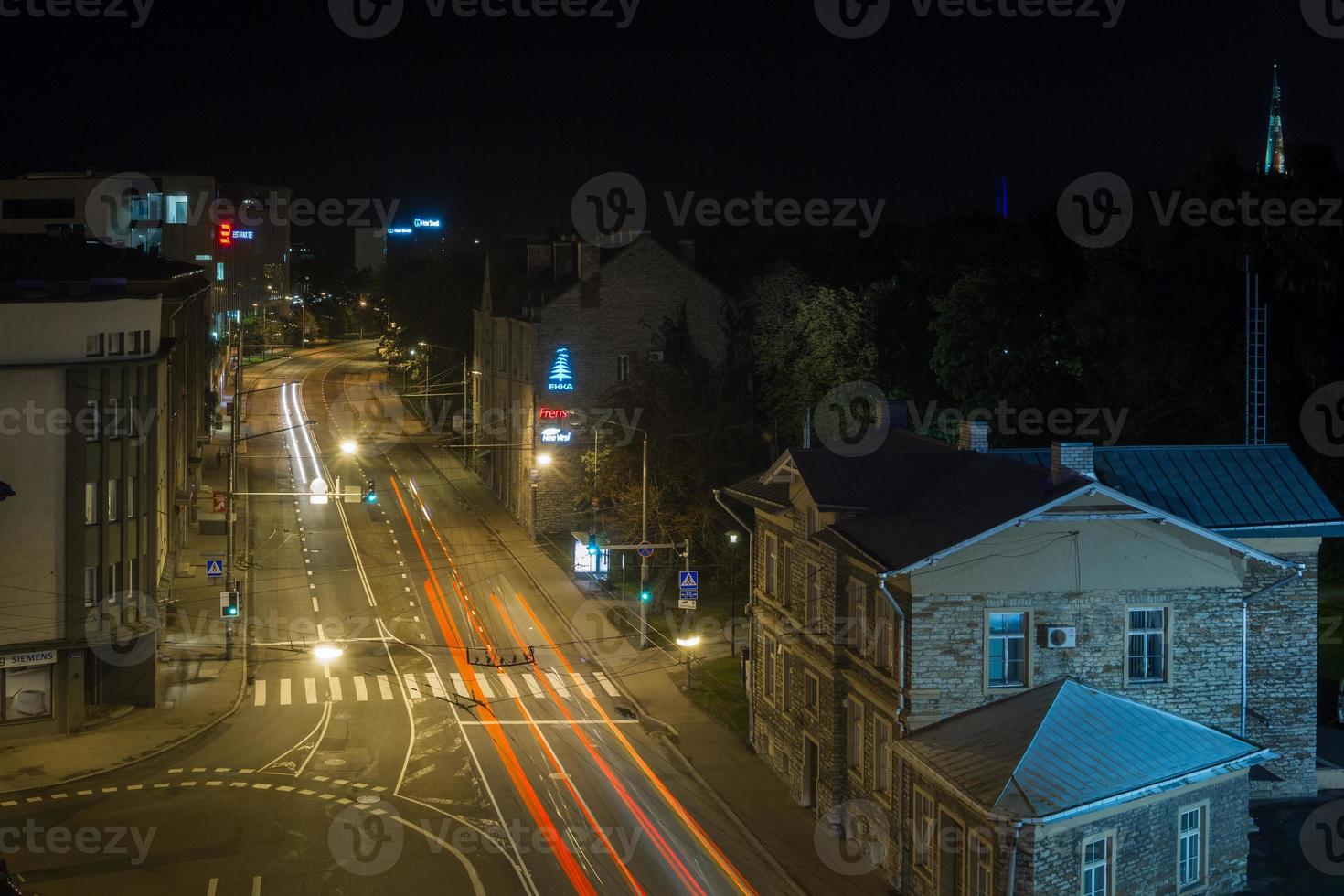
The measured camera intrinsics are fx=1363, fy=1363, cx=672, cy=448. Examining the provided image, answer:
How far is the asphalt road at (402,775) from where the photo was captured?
2553 centimetres

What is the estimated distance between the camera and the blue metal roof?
25.4 meters

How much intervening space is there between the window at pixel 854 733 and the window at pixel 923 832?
3.29m

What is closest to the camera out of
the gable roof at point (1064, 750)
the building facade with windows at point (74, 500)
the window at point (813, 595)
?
the gable roof at point (1064, 750)

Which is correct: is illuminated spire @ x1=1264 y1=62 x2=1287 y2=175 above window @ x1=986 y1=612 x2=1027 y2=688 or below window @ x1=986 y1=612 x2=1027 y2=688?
above

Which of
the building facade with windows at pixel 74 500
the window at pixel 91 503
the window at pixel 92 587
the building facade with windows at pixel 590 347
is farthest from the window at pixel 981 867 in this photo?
the building facade with windows at pixel 590 347

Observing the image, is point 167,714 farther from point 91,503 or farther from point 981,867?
point 981,867

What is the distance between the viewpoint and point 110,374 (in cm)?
3591

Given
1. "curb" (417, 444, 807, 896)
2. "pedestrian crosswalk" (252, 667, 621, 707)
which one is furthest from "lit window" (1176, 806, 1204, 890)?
"pedestrian crosswalk" (252, 667, 621, 707)

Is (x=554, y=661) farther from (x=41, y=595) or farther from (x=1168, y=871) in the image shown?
(x=1168, y=871)

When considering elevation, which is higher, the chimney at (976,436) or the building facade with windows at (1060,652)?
the chimney at (976,436)

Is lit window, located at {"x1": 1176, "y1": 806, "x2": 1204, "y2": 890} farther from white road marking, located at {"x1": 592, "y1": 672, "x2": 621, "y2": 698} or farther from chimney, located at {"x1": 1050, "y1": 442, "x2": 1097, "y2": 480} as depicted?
white road marking, located at {"x1": 592, "y1": 672, "x2": 621, "y2": 698}

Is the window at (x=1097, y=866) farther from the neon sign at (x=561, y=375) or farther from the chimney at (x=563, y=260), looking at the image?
the chimney at (x=563, y=260)

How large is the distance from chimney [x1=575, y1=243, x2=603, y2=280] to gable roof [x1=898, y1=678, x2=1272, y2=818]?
39.1 meters

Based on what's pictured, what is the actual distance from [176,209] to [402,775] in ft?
286
